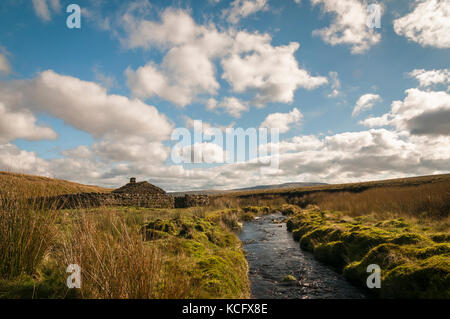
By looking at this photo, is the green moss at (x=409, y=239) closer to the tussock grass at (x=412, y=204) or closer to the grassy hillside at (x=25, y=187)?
the tussock grass at (x=412, y=204)

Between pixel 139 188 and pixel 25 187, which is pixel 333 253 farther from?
pixel 139 188

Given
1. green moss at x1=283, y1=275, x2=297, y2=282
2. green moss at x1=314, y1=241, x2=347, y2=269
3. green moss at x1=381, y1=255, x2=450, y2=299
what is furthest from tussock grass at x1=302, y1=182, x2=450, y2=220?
green moss at x1=283, y1=275, x2=297, y2=282

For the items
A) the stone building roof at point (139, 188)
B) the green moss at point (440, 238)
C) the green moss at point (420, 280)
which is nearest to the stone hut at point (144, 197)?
the stone building roof at point (139, 188)

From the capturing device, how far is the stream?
7.85 m

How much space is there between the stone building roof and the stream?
866 inches

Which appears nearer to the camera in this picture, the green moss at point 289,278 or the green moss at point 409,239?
the green moss at point 409,239

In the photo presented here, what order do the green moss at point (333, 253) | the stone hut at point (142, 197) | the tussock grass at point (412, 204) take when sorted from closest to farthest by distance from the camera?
1. the green moss at point (333, 253)
2. the tussock grass at point (412, 204)
3. the stone hut at point (142, 197)

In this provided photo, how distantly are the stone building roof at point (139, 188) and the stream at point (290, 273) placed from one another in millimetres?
21994

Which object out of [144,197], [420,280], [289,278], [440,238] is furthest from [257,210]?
[420,280]

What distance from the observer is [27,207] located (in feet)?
19.0

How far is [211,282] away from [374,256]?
20.3 ft

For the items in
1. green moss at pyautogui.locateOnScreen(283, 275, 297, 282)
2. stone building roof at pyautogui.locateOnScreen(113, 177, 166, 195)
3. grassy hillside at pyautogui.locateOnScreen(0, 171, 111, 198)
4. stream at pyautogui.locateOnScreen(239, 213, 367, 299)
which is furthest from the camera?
stone building roof at pyautogui.locateOnScreen(113, 177, 166, 195)

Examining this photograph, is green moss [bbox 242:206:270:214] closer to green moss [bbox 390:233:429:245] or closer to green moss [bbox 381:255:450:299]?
green moss [bbox 390:233:429:245]

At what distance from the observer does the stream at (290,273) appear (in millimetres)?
7852
